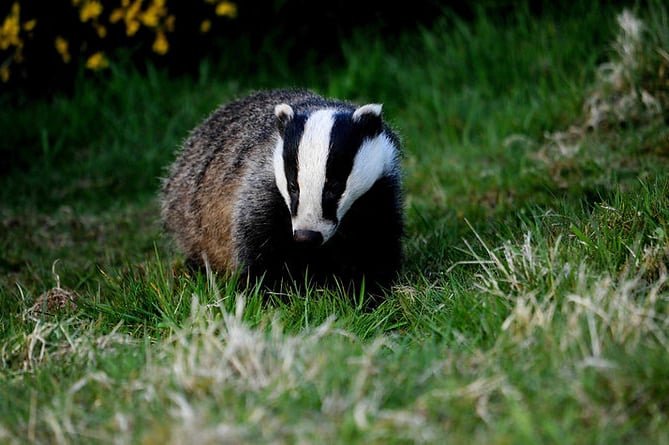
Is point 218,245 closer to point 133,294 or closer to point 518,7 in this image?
point 133,294

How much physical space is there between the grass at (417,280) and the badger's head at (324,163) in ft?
1.01

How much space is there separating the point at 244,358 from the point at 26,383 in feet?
2.34

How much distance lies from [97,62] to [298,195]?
384cm

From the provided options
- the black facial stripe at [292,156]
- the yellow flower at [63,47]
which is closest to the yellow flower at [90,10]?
the yellow flower at [63,47]

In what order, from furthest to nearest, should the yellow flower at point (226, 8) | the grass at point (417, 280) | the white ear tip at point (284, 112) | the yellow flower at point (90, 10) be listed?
the yellow flower at point (226, 8)
the yellow flower at point (90, 10)
the white ear tip at point (284, 112)
the grass at point (417, 280)

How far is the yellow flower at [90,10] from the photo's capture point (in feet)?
21.3

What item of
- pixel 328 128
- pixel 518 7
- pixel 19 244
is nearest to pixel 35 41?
pixel 19 244

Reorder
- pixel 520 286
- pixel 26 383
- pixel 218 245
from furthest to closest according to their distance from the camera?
pixel 218 245
pixel 520 286
pixel 26 383

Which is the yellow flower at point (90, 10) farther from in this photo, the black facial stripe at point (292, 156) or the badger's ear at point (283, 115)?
the black facial stripe at point (292, 156)

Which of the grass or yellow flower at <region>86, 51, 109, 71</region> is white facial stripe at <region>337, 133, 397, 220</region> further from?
yellow flower at <region>86, 51, 109, 71</region>

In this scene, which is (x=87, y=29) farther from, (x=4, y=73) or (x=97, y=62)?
(x=4, y=73)

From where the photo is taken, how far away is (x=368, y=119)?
359cm

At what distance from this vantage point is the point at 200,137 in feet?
15.6

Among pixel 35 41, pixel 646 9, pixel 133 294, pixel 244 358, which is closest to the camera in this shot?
pixel 244 358
